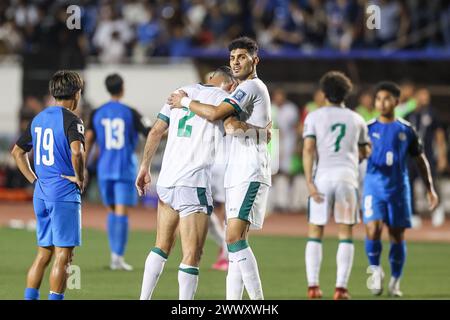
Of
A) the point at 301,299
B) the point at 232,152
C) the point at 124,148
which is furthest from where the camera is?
the point at 124,148

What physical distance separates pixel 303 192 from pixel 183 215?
14487mm

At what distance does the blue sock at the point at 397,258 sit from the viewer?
12109mm

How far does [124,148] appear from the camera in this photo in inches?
562

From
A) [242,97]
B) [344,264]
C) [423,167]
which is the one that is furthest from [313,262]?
[242,97]

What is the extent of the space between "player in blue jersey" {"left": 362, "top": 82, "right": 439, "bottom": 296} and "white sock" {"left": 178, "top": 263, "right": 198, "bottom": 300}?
335 cm

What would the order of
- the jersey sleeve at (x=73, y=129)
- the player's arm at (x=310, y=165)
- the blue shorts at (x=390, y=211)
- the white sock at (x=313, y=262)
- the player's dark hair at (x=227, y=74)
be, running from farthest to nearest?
the blue shorts at (x=390, y=211) → the white sock at (x=313, y=262) → the player's arm at (x=310, y=165) → the player's dark hair at (x=227, y=74) → the jersey sleeve at (x=73, y=129)

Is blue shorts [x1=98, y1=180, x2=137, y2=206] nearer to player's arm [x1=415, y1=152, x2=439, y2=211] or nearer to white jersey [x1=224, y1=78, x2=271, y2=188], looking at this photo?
player's arm [x1=415, y1=152, x2=439, y2=211]

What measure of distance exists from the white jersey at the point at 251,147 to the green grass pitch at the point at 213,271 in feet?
7.20

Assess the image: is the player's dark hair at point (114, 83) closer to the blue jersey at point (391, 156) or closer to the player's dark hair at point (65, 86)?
the blue jersey at point (391, 156)

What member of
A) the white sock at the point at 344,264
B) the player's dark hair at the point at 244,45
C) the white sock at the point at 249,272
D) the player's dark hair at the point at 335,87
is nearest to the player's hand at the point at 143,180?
the white sock at the point at 249,272

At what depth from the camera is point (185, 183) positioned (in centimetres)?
944

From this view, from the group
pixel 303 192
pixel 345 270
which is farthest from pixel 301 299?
pixel 303 192
